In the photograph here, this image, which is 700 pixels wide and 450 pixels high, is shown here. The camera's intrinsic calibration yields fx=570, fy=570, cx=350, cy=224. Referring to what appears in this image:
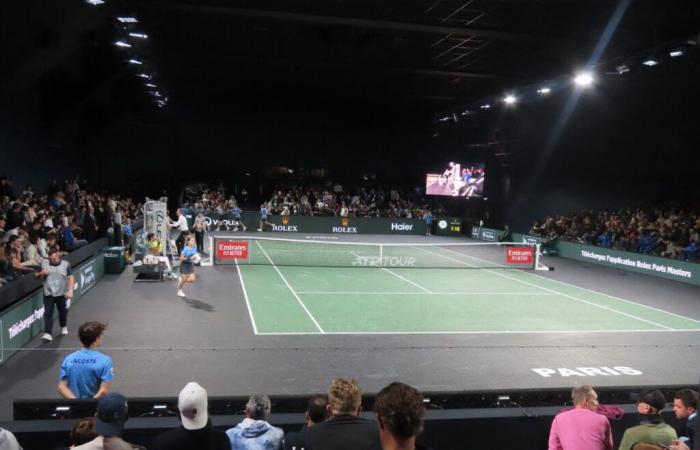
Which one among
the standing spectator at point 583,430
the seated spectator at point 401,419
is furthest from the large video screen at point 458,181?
the seated spectator at point 401,419

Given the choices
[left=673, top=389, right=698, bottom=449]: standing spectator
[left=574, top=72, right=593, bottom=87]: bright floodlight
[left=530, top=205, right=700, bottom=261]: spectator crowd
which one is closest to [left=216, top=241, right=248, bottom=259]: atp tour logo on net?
[left=574, top=72, right=593, bottom=87]: bright floodlight

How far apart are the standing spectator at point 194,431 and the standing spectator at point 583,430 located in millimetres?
3176

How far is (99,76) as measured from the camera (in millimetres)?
27906

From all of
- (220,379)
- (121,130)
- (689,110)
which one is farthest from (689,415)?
(121,130)

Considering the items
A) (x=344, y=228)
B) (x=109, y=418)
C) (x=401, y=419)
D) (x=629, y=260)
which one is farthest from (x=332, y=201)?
(x=401, y=419)

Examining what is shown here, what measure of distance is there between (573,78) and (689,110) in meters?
5.92

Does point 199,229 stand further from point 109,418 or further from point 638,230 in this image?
point 109,418

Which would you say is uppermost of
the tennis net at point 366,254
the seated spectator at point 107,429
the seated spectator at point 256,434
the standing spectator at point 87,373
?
the seated spectator at point 107,429

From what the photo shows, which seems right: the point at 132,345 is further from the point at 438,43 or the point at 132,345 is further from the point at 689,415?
the point at 438,43

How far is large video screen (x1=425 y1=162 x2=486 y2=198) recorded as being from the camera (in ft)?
137

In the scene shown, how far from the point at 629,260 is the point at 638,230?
225cm

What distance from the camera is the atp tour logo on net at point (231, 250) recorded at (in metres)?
23.5

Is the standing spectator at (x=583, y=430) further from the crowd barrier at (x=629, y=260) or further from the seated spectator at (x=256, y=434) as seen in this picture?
the crowd barrier at (x=629, y=260)

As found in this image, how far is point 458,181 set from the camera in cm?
4319
